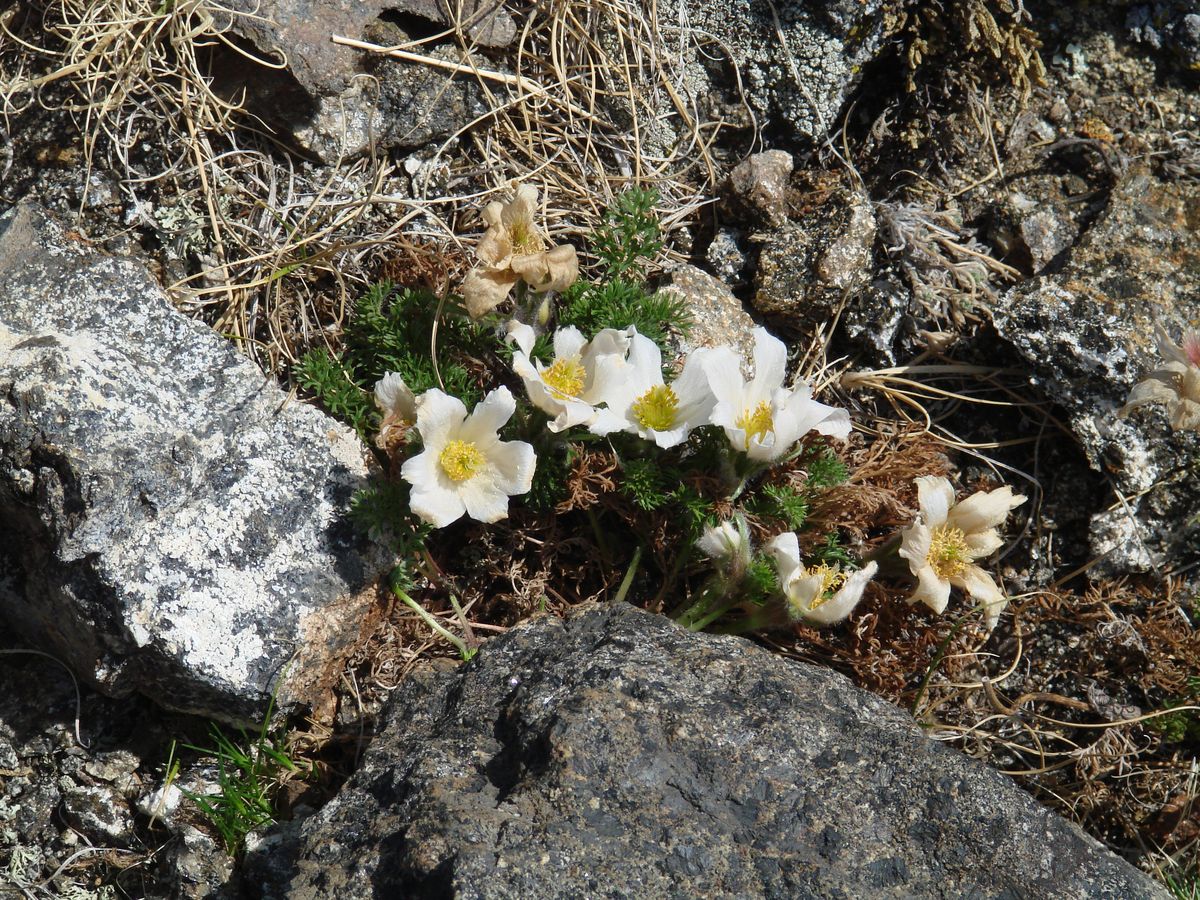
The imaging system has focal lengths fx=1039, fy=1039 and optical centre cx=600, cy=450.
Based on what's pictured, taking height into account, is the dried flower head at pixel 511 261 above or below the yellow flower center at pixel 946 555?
above

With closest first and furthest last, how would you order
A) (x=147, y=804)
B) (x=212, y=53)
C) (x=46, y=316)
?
(x=147, y=804), (x=46, y=316), (x=212, y=53)

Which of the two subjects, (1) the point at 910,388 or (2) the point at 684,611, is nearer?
(2) the point at 684,611

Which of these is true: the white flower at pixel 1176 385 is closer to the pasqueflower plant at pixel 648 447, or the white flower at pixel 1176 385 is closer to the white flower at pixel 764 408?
the pasqueflower plant at pixel 648 447

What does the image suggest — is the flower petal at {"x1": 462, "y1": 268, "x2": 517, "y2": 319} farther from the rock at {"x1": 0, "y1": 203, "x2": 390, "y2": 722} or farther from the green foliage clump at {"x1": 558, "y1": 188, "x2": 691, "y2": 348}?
the rock at {"x1": 0, "y1": 203, "x2": 390, "y2": 722}

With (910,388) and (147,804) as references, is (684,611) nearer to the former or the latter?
(910,388)

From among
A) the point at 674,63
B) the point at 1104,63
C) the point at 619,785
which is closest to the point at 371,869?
the point at 619,785

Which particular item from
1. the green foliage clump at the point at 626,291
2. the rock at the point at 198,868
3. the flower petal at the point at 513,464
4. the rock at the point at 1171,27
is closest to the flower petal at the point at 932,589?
the green foliage clump at the point at 626,291

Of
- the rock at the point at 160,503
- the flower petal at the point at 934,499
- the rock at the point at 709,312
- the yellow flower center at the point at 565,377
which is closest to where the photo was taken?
the rock at the point at 160,503

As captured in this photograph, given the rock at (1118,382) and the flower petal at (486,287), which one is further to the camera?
the rock at (1118,382)
